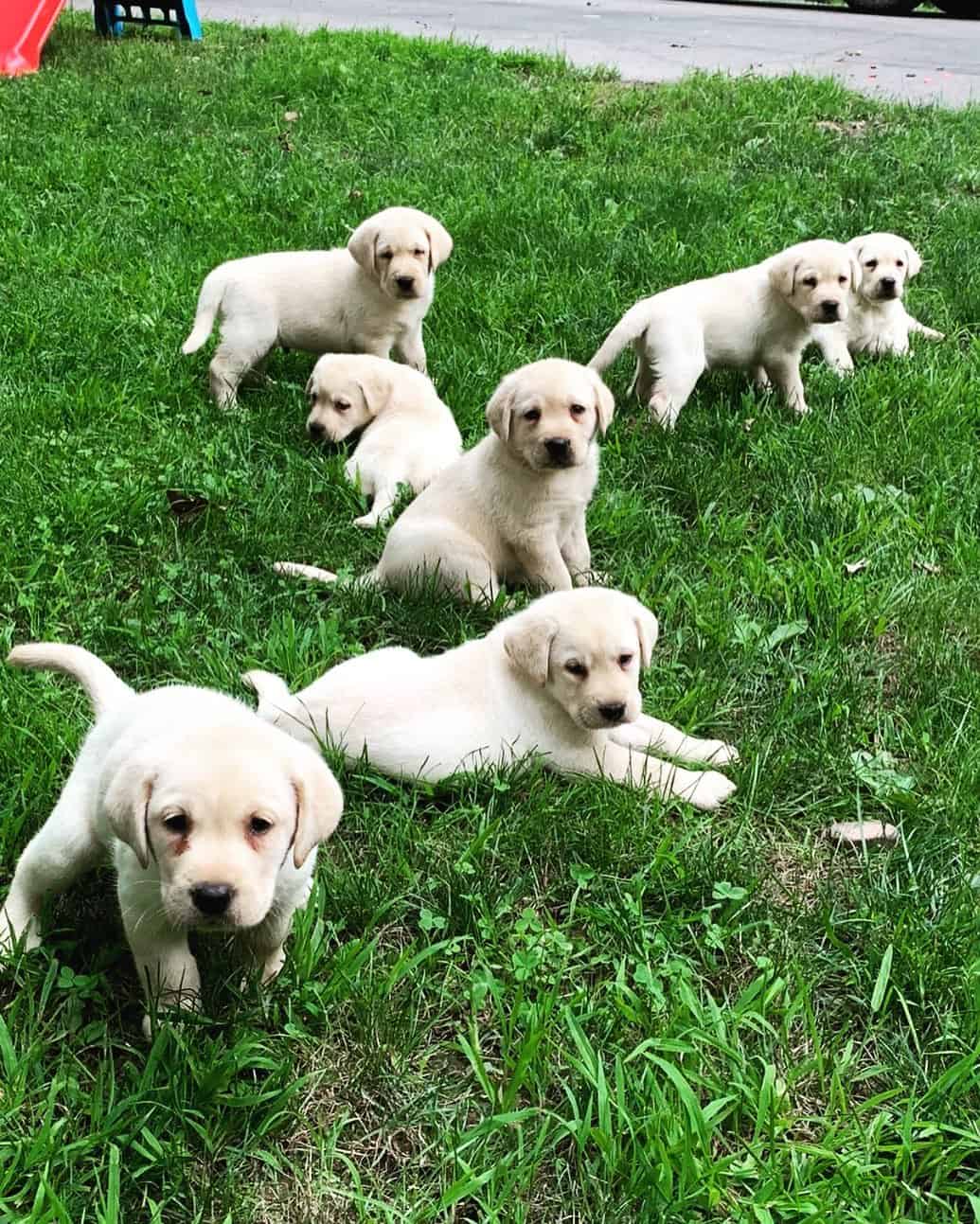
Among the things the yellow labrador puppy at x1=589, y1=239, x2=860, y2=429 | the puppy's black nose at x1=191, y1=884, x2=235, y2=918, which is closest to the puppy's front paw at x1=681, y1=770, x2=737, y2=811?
the puppy's black nose at x1=191, y1=884, x2=235, y2=918

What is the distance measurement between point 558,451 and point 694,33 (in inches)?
556

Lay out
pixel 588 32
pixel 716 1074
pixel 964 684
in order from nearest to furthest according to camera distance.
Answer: pixel 716 1074 < pixel 964 684 < pixel 588 32

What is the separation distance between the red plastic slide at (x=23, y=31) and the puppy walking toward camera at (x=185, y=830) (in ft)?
35.2

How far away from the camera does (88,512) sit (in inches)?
172

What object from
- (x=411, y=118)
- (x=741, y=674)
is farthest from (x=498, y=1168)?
(x=411, y=118)

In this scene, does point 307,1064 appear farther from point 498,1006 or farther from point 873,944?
point 873,944

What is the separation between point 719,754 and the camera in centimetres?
332

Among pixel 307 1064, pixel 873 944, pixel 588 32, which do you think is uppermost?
pixel 588 32

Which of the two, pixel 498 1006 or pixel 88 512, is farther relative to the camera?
pixel 88 512

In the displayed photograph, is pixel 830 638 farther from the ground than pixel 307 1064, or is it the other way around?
pixel 830 638

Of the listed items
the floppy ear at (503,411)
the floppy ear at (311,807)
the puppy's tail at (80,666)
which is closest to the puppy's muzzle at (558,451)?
the floppy ear at (503,411)

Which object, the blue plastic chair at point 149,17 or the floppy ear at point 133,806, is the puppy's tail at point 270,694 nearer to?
the floppy ear at point 133,806

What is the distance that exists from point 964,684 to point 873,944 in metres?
1.19

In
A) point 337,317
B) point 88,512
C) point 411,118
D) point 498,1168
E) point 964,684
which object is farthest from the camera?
point 411,118
